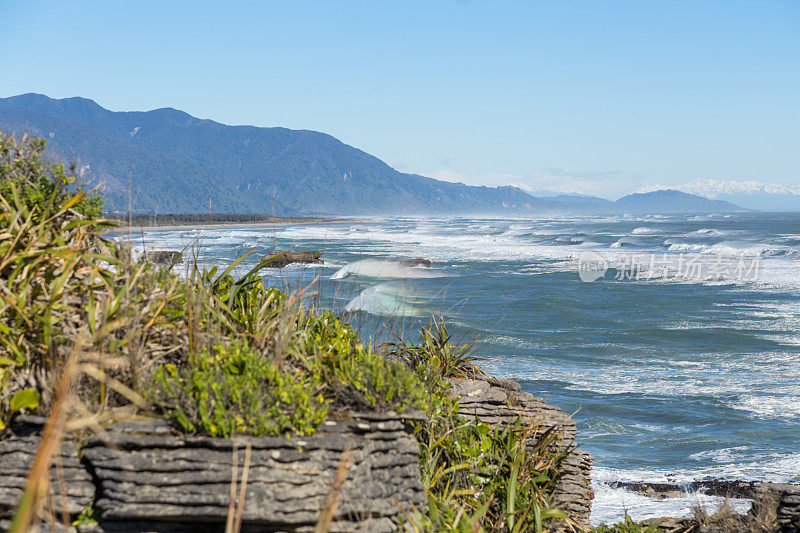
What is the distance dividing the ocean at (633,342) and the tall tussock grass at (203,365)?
57cm

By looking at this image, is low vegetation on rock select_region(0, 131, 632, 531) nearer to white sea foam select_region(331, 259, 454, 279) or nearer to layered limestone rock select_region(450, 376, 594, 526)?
layered limestone rock select_region(450, 376, 594, 526)

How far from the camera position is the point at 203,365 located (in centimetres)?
413

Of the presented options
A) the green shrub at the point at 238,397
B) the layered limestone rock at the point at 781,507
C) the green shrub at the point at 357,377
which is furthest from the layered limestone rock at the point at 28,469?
the layered limestone rock at the point at 781,507

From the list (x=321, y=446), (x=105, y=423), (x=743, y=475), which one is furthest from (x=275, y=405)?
(x=743, y=475)

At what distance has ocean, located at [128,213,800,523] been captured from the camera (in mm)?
10828

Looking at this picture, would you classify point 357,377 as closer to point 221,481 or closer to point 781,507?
point 221,481

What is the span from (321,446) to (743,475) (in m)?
9.18

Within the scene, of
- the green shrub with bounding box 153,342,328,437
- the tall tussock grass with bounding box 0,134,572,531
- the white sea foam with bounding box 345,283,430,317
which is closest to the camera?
the green shrub with bounding box 153,342,328,437

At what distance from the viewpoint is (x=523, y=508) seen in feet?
18.3

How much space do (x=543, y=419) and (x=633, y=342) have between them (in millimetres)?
15095

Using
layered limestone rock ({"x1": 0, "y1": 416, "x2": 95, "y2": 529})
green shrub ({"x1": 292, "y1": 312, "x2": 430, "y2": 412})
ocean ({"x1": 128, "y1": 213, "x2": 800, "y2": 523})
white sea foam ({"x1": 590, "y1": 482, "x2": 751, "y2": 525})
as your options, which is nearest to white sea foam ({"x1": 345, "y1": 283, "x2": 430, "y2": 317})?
ocean ({"x1": 128, "y1": 213, "x2": 800, "y2": 523})

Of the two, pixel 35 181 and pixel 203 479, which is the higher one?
pixel 35 181

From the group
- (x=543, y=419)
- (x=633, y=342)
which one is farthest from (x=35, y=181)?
(x=633, y=342)

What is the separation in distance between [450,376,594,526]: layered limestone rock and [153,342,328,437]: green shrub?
94.6 inches
